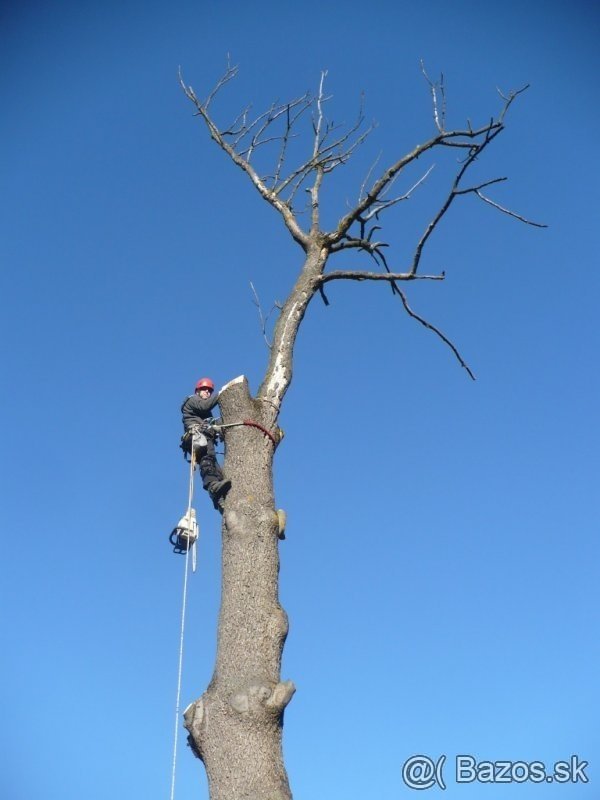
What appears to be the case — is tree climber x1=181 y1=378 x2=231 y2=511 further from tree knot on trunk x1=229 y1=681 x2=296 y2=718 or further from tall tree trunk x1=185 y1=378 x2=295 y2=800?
tree knot on trunk x1=229 y1=681 x2=296 y2=718

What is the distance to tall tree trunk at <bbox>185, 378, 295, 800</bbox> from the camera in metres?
3.31

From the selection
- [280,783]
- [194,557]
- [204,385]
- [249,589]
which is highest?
[204,385]

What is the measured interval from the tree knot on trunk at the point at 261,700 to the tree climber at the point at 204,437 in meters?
1.07

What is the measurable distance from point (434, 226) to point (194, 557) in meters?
2.47

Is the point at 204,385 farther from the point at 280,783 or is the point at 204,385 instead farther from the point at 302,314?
the point at 280,783

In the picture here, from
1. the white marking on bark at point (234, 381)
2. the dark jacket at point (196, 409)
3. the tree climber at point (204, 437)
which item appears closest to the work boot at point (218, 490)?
the tree climber at point (204, 437)

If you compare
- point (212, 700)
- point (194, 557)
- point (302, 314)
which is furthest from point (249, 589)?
point (302, 314)

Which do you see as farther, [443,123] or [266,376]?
[443,123]

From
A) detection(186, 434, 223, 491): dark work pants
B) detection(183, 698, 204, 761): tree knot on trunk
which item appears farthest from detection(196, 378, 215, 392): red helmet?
detection(183, 698, 204, 761): tree knot on trunk

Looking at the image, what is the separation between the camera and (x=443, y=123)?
18.3 ft

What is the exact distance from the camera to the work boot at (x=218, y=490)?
166 inches

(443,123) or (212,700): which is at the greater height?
(443,123)

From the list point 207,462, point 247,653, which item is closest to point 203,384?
point 207,462

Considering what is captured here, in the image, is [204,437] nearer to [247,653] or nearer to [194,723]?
[247,653]
